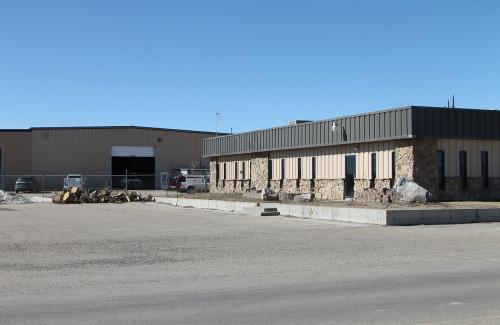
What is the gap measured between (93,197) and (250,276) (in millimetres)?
32856

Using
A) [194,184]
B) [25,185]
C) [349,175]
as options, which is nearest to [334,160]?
[349,175]

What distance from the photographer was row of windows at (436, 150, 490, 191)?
90.6 feet

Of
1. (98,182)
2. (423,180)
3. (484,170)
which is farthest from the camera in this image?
(98,182)

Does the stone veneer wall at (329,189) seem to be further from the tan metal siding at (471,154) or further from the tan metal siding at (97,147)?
the tan metal siding at (97,147)

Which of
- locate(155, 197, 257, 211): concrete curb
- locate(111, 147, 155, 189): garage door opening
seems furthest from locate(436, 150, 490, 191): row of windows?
locate(111, 147, 155, 189): garage door opening

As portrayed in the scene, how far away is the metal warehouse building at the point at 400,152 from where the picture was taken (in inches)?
1062

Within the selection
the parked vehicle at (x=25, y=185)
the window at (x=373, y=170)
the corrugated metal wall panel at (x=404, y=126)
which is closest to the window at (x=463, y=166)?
the corrugated metal wall panel at (x=404, y=126)

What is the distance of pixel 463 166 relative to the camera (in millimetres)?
28297

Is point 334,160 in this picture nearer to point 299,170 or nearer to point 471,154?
point 299,170

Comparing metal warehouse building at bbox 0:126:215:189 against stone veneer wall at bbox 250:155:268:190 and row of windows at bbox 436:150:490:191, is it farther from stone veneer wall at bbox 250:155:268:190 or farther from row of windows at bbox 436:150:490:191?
row of windows at bbox 436:150:490:191

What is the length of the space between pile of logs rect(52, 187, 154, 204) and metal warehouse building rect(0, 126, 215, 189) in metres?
20.6

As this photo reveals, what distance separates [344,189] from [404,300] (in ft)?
75.3

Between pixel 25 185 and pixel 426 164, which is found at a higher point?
pixel 426 164

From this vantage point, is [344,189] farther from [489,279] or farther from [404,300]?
[404,300]
